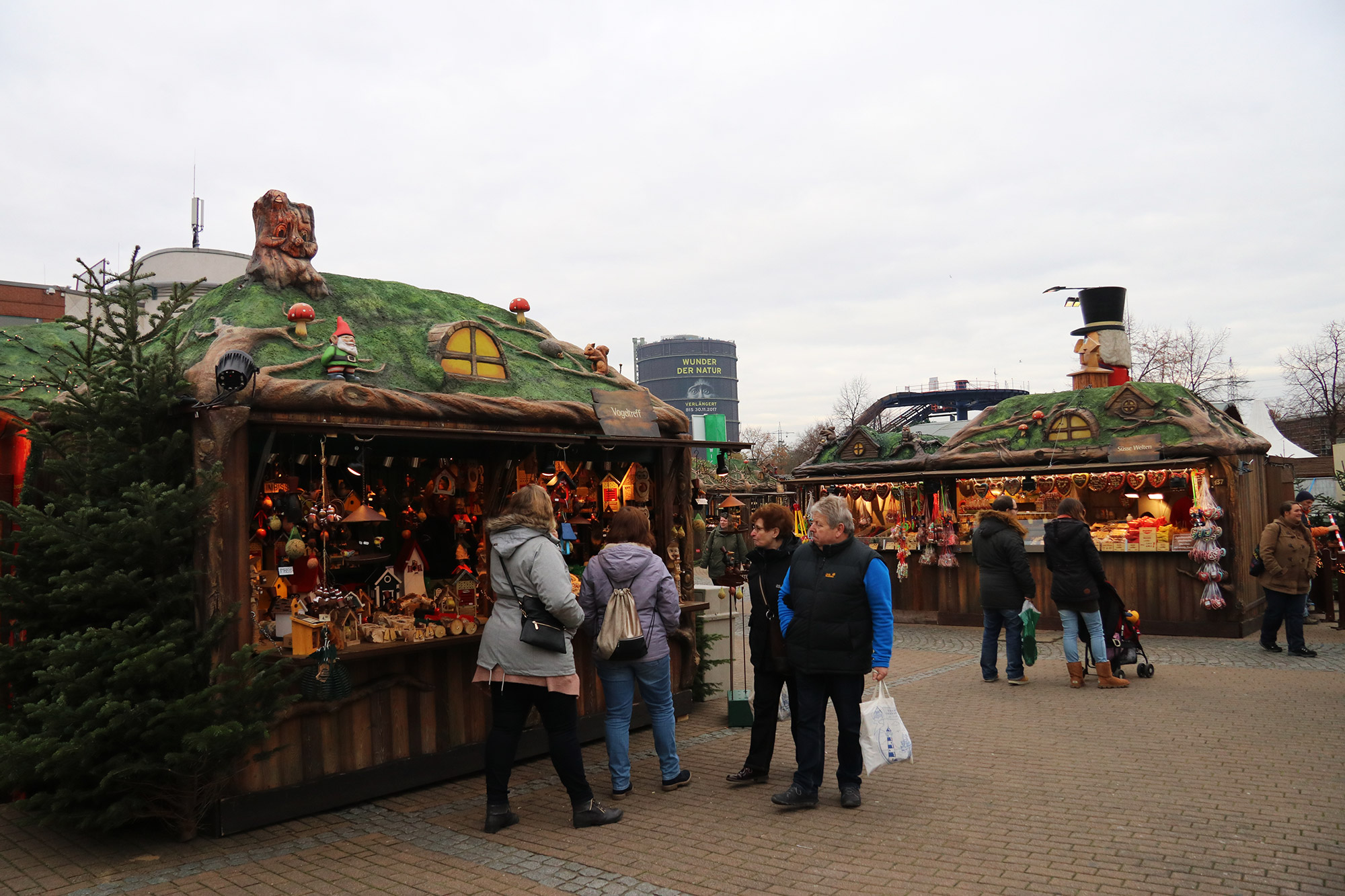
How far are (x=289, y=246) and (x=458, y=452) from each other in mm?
2046

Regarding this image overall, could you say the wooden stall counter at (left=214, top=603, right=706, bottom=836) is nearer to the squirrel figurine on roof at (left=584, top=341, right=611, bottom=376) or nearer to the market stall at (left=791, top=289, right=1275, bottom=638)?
the squirrel figurine on roof at (left=584, top=341, right=611, bottom=376)

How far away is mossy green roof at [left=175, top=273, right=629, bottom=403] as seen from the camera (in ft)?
22.1

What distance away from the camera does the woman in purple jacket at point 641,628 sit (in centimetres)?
621

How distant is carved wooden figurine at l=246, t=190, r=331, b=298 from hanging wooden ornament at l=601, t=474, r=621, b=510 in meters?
3.16

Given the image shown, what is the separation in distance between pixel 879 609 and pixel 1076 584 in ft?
14.3

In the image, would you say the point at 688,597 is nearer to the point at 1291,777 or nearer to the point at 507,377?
the point at 507,377

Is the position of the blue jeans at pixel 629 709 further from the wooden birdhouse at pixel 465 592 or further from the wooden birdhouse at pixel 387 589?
the wooden birdhouse at pixel 387 589

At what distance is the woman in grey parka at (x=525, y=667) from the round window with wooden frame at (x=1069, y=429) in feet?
35.6

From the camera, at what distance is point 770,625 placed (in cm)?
630

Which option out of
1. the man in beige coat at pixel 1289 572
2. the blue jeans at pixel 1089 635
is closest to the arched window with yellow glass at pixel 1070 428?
the man in beige coat at pixel 1289 572

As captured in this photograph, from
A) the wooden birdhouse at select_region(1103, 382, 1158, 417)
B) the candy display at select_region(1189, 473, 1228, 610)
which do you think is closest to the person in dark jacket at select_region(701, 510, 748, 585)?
the wooden birdhouse at select_region(1103, 382, 1158, 417)

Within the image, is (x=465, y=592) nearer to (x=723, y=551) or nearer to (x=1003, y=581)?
(x=723, y=551)

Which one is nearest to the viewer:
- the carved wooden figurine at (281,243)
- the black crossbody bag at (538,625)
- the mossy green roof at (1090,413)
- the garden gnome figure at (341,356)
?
the black crossbody bag at (538,625)

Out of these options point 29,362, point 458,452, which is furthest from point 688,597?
point 29,362
